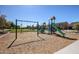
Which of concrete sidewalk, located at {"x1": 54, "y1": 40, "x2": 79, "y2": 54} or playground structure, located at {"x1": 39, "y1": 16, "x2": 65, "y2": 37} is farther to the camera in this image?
playground structure, located at {"x1": 39, "y1": 16, "x2": 65, "y2": 37}

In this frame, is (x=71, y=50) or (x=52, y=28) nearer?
(x=71, y=50)

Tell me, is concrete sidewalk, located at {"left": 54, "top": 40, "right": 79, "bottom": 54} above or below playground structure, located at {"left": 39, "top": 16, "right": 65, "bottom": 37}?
below

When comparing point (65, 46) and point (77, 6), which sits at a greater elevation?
point (77, 6)

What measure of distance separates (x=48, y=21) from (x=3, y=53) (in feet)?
6.10

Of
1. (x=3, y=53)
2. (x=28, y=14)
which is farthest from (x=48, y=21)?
(x=3, y=53)

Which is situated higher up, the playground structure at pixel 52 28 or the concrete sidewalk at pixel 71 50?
the playground structure at pixel 52 28

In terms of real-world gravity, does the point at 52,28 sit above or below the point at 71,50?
above

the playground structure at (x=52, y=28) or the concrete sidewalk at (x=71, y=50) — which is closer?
the concrete sidewalk at (x=71, y=50)

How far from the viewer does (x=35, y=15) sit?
7590 millimetres

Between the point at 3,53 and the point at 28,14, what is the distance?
154cm

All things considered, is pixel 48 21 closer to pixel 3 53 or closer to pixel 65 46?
pixel 65 46
